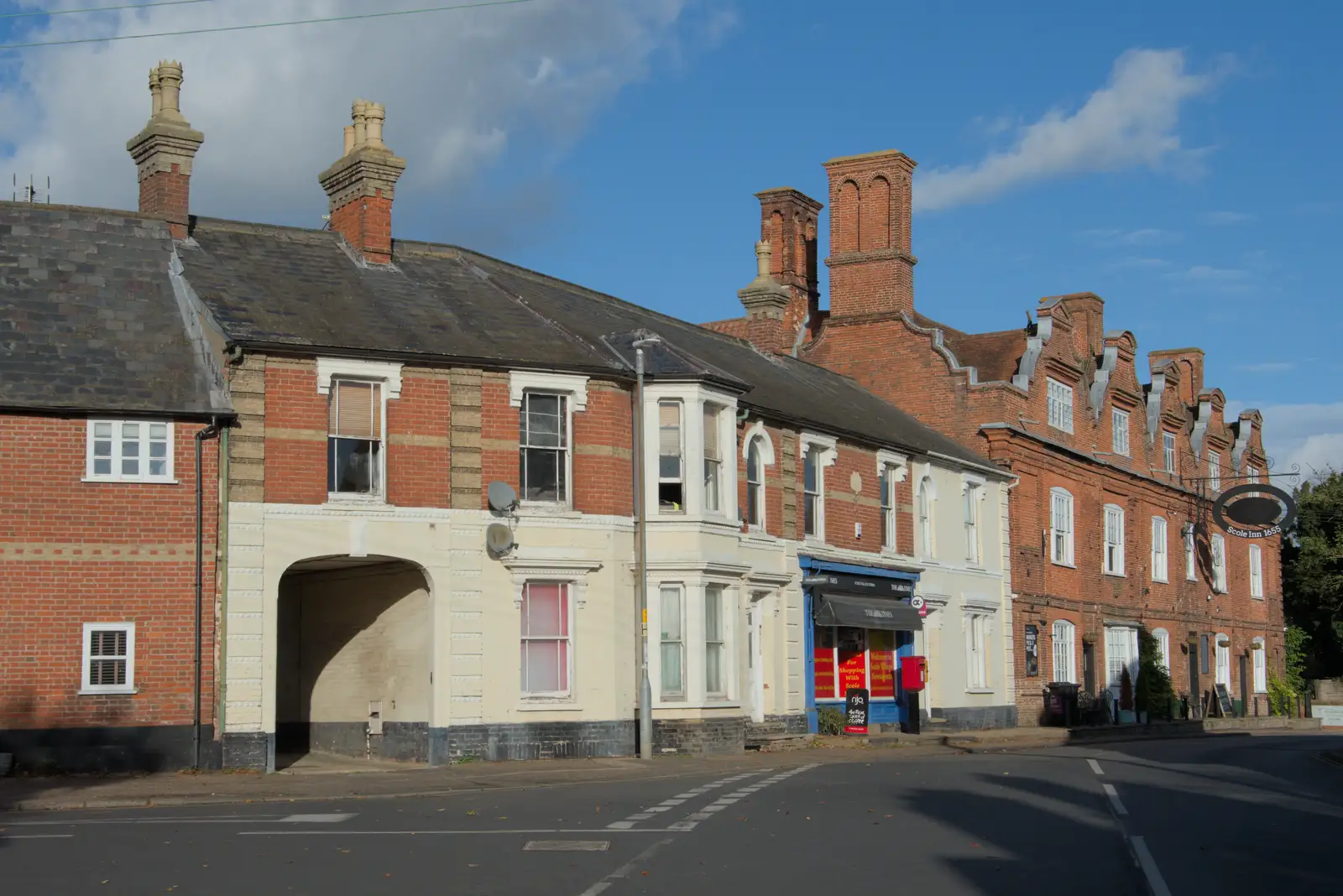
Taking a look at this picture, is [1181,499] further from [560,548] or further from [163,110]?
[163,110]

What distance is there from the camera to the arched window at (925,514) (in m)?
37.6

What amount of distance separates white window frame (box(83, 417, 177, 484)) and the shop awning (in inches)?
533

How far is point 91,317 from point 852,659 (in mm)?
17722

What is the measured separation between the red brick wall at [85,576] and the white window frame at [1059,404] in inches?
1063

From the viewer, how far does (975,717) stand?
39.0 metres

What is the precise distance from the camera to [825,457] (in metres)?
33.3

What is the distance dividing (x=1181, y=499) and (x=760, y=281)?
67.5 ft

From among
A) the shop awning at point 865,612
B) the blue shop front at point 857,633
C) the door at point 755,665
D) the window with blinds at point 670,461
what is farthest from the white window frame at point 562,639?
the shop awning at point 865,612

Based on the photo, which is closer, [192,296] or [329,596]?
[192,296]

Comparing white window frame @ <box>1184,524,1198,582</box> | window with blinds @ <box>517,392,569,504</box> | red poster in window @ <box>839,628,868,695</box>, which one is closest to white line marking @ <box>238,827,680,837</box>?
window with blinds @ <box>517,392,569,504</box>

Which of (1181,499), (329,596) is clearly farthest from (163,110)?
(1181,499)

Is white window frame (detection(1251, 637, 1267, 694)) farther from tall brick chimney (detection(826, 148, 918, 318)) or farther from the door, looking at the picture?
the door

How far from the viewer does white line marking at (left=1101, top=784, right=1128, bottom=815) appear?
16984mm

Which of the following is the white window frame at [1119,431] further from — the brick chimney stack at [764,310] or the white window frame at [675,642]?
the white window frame at [675,642]
